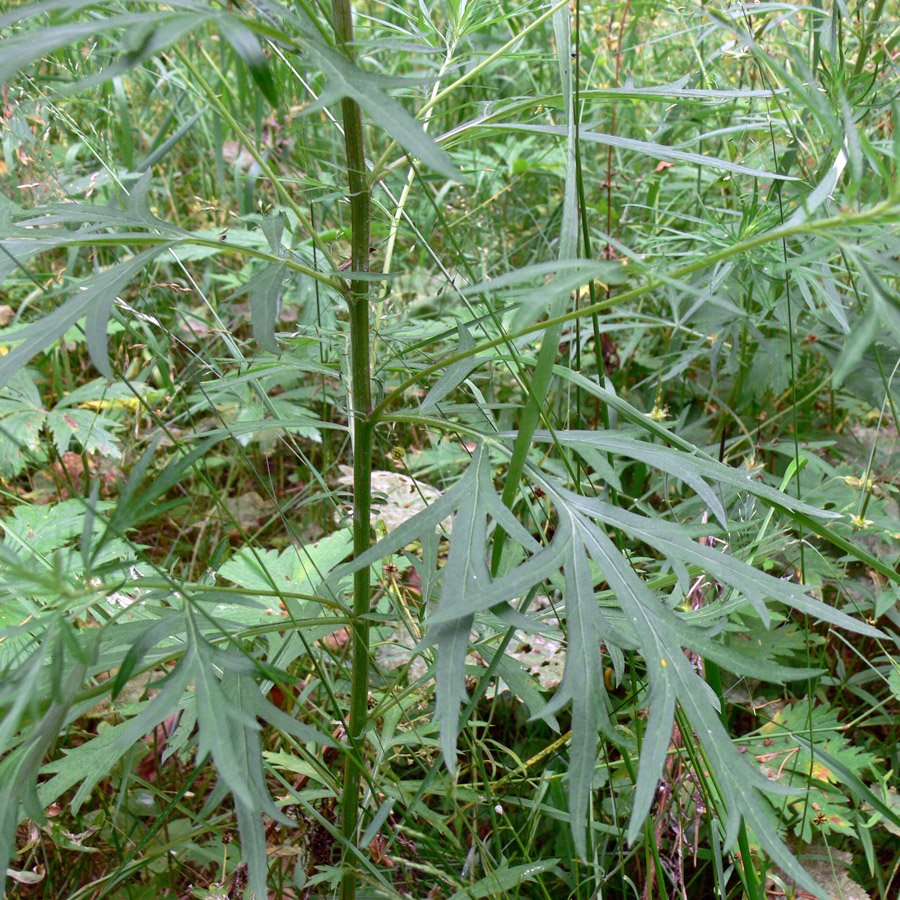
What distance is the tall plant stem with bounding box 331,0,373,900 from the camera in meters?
0.88

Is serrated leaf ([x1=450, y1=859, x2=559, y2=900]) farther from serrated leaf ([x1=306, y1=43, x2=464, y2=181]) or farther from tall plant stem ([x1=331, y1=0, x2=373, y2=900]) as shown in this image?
serrated leaf ([x1=306, y1=43, x2=464, y2=181])

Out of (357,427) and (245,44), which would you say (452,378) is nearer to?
(357,427)

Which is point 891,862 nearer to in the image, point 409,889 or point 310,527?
point 409,889

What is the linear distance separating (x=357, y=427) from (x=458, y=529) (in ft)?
0.84

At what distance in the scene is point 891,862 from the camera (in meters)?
1.38

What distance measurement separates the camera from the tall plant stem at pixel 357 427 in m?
0.88

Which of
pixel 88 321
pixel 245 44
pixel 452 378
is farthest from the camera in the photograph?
pixel 452 378

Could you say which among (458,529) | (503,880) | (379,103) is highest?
(379,103)

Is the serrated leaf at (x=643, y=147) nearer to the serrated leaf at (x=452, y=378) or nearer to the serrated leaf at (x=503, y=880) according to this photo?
the serrated leaf at (x=452, y=378)

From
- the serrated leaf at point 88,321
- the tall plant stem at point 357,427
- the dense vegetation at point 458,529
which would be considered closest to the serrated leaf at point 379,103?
the dense vegetation at point 458,529

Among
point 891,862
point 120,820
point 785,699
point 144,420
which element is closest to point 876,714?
point 785,699

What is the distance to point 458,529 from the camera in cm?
82

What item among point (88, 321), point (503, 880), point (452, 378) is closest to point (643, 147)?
point (452, 378)

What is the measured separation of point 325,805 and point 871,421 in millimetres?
1517
